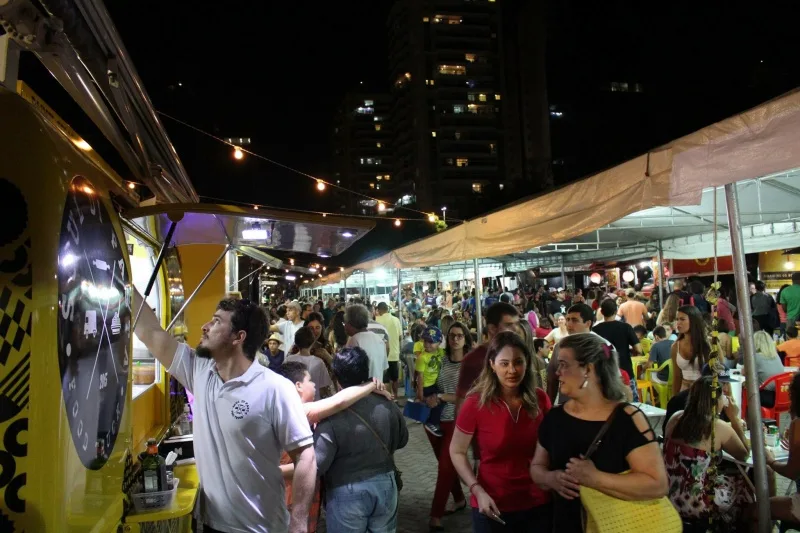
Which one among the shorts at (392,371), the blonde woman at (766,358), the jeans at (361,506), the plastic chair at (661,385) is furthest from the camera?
the shorts at (392,371)

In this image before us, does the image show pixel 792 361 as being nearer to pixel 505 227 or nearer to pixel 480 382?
pixel 505 227

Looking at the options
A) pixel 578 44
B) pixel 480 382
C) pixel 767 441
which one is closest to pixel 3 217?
pixel 480 382

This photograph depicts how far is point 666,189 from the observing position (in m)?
3.86

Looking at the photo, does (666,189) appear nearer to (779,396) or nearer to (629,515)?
(629,515)

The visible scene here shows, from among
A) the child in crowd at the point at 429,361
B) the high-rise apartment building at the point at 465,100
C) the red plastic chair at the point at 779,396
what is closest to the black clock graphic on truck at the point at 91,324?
the child in crowd at the point at 429,361

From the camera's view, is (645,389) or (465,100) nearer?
(645,389)

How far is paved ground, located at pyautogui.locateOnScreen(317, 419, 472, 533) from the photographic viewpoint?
546cm

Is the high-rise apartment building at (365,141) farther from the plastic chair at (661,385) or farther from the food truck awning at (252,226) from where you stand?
the food truck awning at (252,226)

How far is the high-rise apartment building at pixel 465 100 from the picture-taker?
9812cm

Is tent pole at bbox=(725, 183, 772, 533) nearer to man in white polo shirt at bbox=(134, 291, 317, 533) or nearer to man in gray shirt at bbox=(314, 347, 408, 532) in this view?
man in gray shirt at bbox=(314, 347, 408, 532)

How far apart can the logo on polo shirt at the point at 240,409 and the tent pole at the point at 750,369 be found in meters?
3.14

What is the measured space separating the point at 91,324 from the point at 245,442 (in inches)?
39.1

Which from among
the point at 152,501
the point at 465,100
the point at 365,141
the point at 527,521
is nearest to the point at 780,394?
the point at 527,521

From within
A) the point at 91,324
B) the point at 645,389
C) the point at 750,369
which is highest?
the point at 91,324
